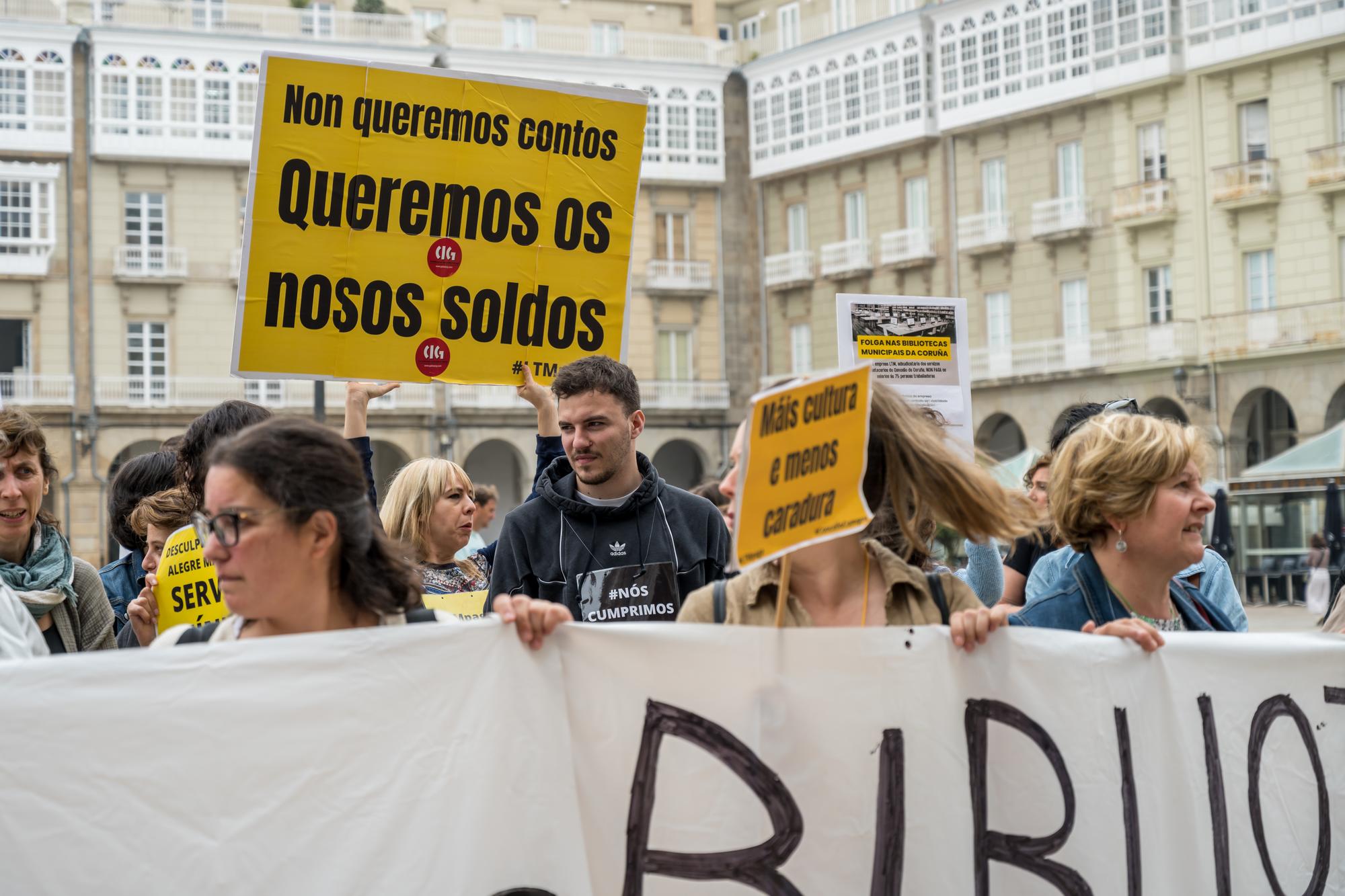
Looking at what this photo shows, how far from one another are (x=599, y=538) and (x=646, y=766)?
59.4 inches

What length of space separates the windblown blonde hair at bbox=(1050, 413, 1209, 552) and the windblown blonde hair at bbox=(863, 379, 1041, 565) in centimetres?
26

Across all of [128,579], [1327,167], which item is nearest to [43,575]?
[128,579]

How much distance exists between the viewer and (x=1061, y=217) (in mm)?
31906

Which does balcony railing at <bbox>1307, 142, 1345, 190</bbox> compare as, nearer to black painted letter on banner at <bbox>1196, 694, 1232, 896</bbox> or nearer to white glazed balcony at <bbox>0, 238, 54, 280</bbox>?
white glazed balcony at <bbox>0, 238, 54, 280</bbox>

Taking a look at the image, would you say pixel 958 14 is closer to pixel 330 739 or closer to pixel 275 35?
pixel 275 35

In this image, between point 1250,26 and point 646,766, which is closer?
point 646,766

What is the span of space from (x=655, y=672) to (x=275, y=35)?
35.6m

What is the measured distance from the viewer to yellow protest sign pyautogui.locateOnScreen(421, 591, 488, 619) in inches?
193

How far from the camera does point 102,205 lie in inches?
1359

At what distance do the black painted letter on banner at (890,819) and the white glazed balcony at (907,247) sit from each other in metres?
31.9

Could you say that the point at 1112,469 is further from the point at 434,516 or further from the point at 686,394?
the point at 686,394

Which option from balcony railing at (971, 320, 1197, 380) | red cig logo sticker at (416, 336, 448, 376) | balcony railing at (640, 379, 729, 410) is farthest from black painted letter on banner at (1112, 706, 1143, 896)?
balcony railing at (640, 379, 729, 410)

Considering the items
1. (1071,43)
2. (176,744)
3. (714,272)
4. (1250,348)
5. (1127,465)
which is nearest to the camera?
(176,744)

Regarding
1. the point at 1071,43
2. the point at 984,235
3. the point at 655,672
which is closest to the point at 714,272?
the point at 984,235
